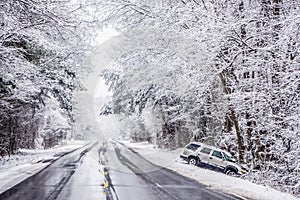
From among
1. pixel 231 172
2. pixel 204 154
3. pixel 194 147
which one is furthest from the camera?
pixel 194 147

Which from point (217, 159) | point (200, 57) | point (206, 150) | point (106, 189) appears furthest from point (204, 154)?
point (106, 189)

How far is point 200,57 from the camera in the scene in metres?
16.2

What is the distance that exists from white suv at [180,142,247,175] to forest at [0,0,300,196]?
0.93m

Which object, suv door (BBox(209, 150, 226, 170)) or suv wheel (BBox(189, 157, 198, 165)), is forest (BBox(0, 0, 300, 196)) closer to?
suv door (BBox(209, 150, 226, 170))

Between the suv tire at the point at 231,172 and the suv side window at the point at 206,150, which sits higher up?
the suv side window at the point at 206,150

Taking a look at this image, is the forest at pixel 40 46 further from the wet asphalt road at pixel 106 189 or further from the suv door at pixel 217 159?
the suv door at pixel 217 159

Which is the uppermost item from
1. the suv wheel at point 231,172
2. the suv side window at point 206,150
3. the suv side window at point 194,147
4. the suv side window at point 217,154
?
the suv side window at point 194,147

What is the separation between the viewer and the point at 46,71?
53.1 feet

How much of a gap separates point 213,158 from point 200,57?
789 cm

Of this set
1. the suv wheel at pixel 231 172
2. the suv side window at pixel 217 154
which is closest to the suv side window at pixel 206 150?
the suv side window at pixel 217 154

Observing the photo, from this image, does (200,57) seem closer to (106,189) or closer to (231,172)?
(231,172)

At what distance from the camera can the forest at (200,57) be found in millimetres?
10812

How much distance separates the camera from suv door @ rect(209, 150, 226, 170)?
66.3ft

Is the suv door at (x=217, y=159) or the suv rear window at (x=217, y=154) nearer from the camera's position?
the suv door at (x=217, y=159)
